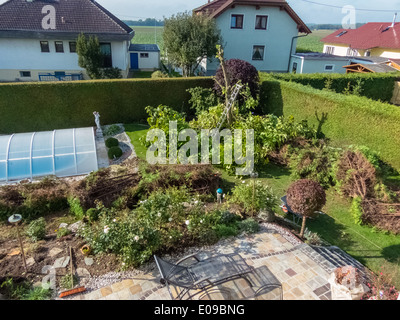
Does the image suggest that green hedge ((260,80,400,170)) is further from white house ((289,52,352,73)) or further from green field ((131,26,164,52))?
green field ((131,26,164,52))

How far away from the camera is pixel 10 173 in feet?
30.1

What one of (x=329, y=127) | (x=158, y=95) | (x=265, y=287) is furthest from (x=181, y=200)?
(x=158, y=95)

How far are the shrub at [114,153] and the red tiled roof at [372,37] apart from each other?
31.3 metres

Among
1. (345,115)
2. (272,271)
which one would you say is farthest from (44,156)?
(345,115)

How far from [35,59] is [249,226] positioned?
2064 cm

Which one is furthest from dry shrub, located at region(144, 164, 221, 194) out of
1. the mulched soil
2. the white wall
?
the white wall

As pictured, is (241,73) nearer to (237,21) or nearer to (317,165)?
(317,165)

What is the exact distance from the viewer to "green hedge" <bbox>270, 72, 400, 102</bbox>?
15836 mm

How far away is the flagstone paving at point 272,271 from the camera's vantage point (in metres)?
4.93

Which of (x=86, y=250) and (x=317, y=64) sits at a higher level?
(x=317, y=64)

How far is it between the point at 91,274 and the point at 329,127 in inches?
415

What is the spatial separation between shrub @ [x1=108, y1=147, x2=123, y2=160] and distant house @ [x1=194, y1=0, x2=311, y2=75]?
44.0 ft

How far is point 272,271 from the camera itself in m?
5.50

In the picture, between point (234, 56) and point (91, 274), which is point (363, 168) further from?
point (234, 56)
